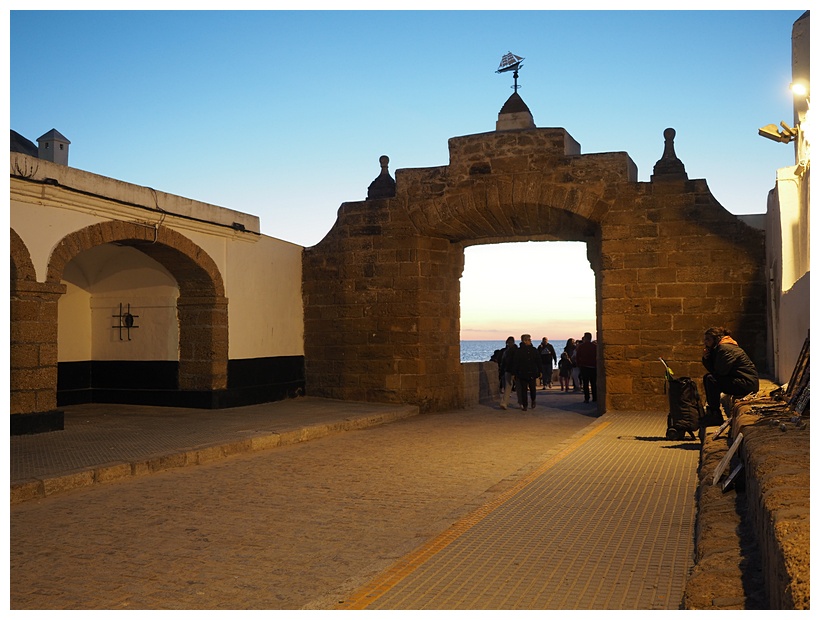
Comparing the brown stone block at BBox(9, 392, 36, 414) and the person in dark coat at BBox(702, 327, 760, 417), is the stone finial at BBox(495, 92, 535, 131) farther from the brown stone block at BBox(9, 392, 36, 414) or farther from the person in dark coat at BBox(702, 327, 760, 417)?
the brown stone block at BBox(9, 392, 36, 414)

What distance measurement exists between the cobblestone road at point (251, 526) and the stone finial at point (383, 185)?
5755 millimetres

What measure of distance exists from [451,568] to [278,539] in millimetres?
1377

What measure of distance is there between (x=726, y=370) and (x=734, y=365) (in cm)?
8

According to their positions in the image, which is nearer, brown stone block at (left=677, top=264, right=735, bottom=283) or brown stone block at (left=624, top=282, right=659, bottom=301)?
brown stone block at (left=677, top=264, right=735, bottom=283)

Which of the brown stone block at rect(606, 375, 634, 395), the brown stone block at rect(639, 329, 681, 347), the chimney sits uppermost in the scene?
the chimney

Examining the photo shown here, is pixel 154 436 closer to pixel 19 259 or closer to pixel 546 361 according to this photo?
pixel 19 259

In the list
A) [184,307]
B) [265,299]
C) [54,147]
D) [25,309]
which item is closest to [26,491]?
[25,309]

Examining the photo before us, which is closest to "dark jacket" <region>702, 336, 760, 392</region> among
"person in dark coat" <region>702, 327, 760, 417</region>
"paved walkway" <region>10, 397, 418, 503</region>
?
"person in dark coat" <region>702, 327, 760, 417</region>

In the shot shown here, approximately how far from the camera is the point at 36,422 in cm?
916

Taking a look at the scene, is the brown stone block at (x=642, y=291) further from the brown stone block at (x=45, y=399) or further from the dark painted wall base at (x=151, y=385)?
the brown stone block at (x=45, y=399)

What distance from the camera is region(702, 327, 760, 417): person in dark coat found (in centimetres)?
781

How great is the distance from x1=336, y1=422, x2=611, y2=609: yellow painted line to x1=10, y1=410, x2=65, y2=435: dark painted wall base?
5.50 metres

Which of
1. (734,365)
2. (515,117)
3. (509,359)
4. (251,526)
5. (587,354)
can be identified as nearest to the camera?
(251,526)
